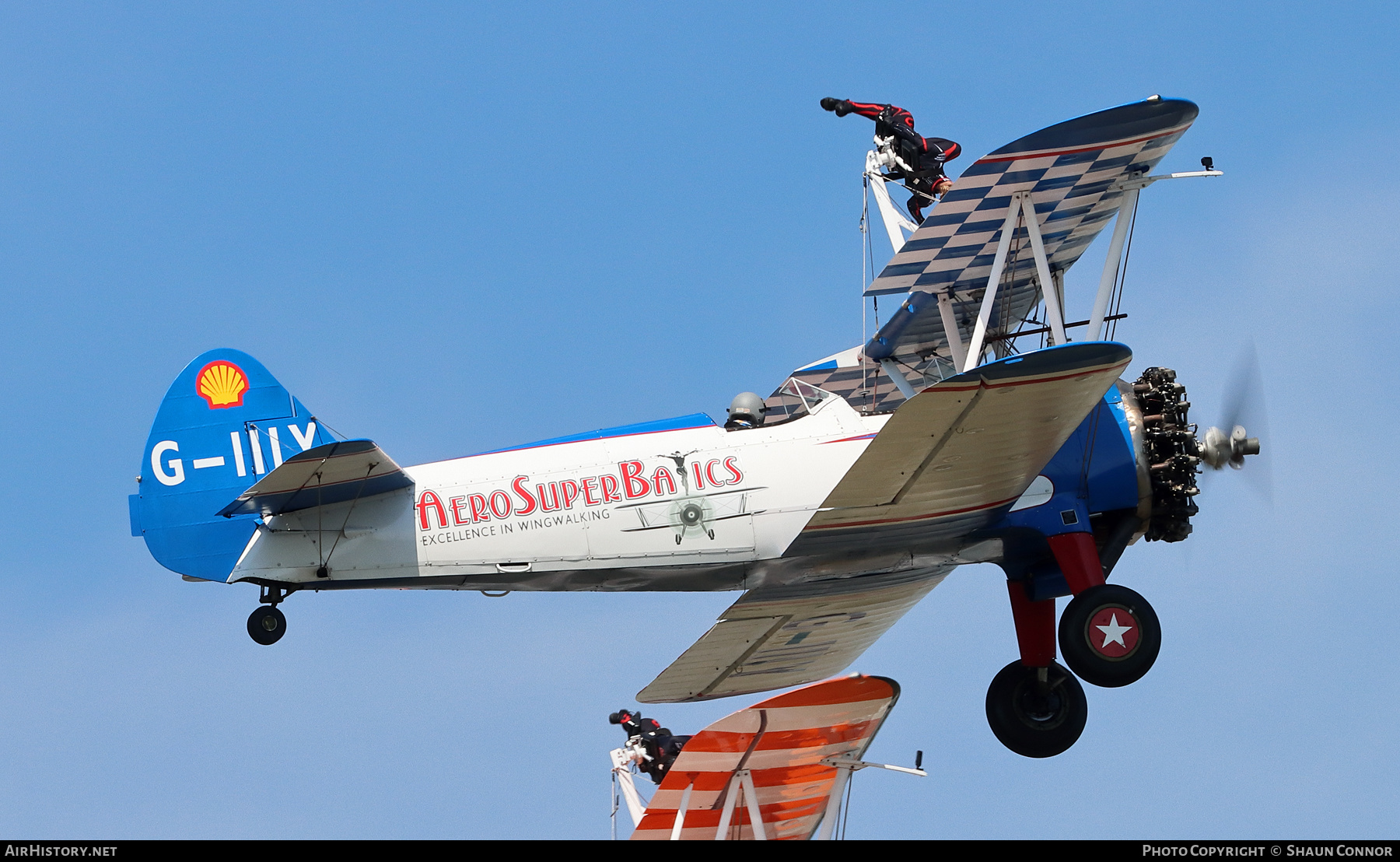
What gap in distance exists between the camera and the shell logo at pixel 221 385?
45.1 ft

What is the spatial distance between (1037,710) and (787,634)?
248 centimetres

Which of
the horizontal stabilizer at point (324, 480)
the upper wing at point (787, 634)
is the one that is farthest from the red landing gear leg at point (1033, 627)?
the horizontal stabilizer at point (324, 480)

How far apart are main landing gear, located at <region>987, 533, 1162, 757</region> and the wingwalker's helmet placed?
2.64 metres

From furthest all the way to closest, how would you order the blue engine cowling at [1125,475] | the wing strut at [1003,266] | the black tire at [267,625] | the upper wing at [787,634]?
the upper wing at [787,634], the blue engine cowling at [1125,475], the wing strut at [1003,266], the black tire at [267,625]

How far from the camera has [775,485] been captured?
13258mm

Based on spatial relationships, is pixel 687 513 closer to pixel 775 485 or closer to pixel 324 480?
pixel 775 485

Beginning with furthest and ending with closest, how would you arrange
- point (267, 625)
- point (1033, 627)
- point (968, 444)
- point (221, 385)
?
point (1033, 627) < point (221, 385) < point (267, 625) < point (968, 444)

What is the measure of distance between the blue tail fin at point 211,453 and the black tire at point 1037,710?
20.4 feet

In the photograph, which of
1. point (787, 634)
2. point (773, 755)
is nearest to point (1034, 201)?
point (787, 634)

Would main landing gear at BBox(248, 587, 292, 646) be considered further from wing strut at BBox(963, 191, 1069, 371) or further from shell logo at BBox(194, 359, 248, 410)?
wing strut at BBox(963, 191, 1069, 371)

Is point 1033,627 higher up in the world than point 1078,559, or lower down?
lower down

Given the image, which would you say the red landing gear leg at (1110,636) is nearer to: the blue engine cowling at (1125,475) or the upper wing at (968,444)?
the blue engine cowling at (1125,475)

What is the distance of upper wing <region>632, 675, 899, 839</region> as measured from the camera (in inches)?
600

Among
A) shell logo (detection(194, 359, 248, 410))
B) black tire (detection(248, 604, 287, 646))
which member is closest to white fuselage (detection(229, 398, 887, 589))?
black tire (detection(248, 604, 287, 646))
